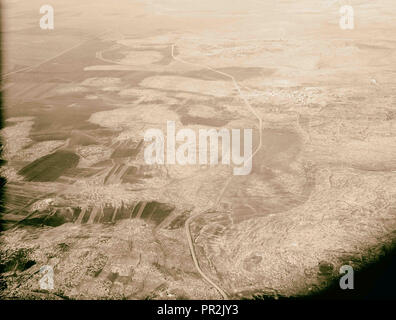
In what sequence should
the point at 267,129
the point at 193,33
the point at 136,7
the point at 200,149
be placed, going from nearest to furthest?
the point at 200,149 → the point at 267,129 → the point at 193,33 → the point at 136,7

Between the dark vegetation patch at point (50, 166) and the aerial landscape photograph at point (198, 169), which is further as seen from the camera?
the dark vegetation patch at point (50, 166)

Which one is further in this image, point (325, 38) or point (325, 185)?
point (325, 38)

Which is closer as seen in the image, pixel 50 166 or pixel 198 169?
pixel 198 169

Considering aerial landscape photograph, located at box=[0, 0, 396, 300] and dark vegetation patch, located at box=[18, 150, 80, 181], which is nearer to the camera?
aerial landscape photograph, located at box=[0, 0, 396, 300]

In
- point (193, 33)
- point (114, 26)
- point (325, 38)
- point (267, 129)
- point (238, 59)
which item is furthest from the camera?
point (114, 26)

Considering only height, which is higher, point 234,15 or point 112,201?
A: point 234,15

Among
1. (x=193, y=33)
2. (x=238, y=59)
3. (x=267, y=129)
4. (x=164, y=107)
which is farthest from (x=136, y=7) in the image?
(x=267, y=129)

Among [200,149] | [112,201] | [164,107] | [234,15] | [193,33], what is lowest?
[112,201]

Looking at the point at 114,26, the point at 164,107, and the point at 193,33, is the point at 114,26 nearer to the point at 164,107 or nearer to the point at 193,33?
the point at 193,33
